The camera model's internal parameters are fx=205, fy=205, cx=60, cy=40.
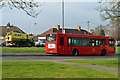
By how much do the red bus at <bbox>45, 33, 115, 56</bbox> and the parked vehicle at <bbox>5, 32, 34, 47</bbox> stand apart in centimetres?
2083

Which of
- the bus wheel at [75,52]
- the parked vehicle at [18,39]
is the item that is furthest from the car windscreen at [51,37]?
the parked vehicle at [18,39]

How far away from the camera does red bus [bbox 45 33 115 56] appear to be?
2359 cm

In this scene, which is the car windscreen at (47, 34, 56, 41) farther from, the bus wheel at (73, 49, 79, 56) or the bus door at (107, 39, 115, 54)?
the bus door at (107, 39, 115, 54)

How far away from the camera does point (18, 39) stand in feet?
148

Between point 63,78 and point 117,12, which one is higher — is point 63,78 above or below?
below

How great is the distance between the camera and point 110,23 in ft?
63.4

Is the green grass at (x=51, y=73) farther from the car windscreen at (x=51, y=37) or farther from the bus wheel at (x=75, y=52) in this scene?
the bus wheel at (x=75, y=52)

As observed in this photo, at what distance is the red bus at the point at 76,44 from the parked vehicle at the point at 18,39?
820 inches

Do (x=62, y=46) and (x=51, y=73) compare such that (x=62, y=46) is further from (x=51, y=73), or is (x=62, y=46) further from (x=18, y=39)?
(x=18, y=39)

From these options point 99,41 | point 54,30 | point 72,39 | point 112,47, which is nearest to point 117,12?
point 72,39

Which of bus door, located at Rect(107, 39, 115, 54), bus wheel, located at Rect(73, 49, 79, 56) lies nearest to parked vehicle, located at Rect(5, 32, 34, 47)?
bus wheel, located at Rect(73, 49, 79, 56)

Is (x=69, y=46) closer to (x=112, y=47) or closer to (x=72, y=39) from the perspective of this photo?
(x=72, y=39)

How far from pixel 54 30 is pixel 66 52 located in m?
58.7

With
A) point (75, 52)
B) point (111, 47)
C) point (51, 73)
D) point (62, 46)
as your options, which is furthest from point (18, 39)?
point (51, 73)
